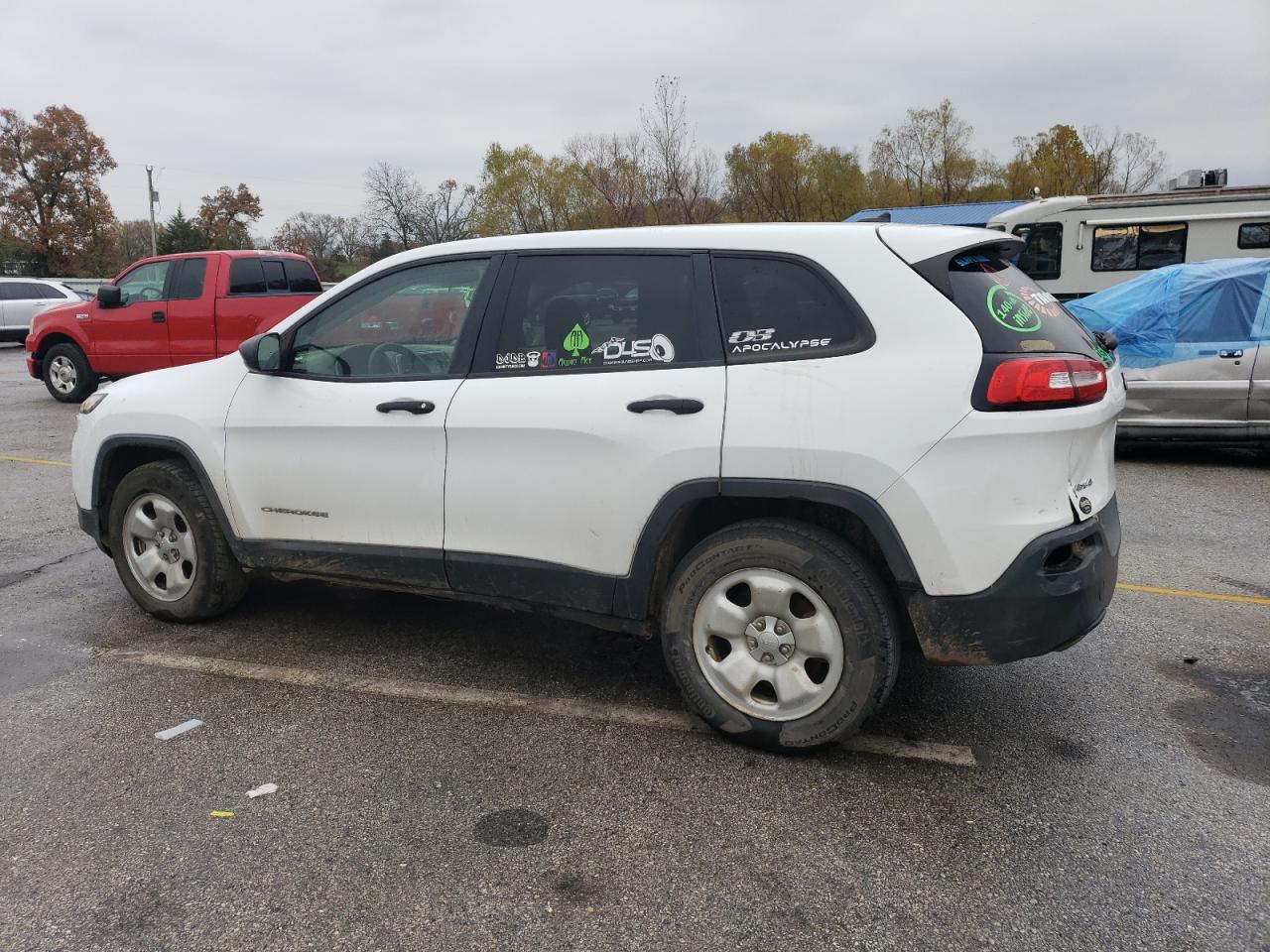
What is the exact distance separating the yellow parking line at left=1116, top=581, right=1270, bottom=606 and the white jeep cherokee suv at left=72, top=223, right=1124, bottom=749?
6.76 feet

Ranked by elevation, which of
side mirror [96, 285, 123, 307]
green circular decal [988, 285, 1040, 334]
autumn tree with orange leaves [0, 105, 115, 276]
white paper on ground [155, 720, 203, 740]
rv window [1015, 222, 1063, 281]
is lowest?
white paper on ground [155, 720, 203, 740]

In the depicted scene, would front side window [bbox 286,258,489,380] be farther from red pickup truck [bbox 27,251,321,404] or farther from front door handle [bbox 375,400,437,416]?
red pickup truck [bbox 27,251,321,404]

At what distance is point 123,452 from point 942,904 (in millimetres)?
4134

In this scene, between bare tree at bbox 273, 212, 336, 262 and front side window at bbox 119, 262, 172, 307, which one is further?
bare tree at bbox 273, 212, 336, 262

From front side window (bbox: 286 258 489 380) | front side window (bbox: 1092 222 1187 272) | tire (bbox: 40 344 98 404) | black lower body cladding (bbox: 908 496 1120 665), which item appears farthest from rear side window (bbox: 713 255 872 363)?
front side window (bbox: 1092 222 1187 272)

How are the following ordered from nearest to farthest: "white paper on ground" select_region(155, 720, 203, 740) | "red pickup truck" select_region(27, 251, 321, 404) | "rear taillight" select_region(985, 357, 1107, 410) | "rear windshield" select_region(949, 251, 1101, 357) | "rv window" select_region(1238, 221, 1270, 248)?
"rear taillight" select_region(985, 357, 1107, 410) < "rear windshield" select_region(949, 251, 1101, 357) < "white paper on ground" select_region(155, 720, 203, 740) < "red pickup truck" select_region(27, 251, 321, 404) < "rv window" select_region(1238, 221, 1270, 248)

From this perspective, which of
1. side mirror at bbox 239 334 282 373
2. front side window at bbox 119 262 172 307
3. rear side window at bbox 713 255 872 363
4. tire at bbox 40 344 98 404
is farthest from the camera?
tire at bbox 40 344 98 404

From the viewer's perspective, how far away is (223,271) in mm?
12867

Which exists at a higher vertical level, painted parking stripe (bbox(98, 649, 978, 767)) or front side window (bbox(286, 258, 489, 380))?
front side window (bbox(286, 258, 489, 380))

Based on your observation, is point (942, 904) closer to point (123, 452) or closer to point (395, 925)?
point (395, 925)

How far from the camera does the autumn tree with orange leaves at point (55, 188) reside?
167 ft

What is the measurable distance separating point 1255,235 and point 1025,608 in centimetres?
1553

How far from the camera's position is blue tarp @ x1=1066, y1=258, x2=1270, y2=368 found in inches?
336

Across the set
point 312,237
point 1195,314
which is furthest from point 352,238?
point 1195,314
